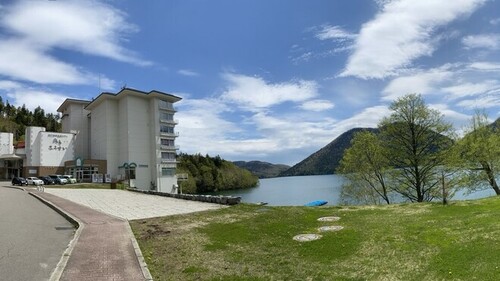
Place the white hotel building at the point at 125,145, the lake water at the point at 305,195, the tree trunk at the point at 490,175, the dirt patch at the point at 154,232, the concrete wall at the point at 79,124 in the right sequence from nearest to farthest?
the dirt patch at the point at 154,232
the tree trunk at the point at 490,175
the lake water at the point at 305,195
the white hotel building at the point at 125,145
the concrete wall at the point at 79,124

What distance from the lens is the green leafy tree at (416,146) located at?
112 feet

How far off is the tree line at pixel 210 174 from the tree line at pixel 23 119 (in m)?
49.5

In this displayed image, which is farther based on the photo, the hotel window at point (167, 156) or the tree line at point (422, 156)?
the hotel window at point (167, 156)

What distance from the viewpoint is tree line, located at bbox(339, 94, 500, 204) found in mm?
32125

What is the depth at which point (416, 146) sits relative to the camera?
34688 mm

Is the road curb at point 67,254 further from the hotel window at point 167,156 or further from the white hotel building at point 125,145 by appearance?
the hotel window at point 167,156

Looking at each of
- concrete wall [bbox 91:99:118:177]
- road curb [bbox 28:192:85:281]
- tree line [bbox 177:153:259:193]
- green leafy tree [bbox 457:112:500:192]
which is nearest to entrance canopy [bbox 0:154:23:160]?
concrete wall [bbox 91:99:118:177]

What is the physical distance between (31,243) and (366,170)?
32.8 metres

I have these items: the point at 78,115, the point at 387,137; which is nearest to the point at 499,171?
the point at 387,137

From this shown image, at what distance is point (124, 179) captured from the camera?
78312mm

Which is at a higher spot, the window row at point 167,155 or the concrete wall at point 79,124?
the concrete wall at point 79,124

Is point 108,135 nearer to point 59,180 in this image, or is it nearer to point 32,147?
point 32,147

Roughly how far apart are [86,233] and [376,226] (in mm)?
11459

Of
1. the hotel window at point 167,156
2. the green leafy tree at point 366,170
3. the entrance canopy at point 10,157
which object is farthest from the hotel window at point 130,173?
the green leafy tree at point 366,170
